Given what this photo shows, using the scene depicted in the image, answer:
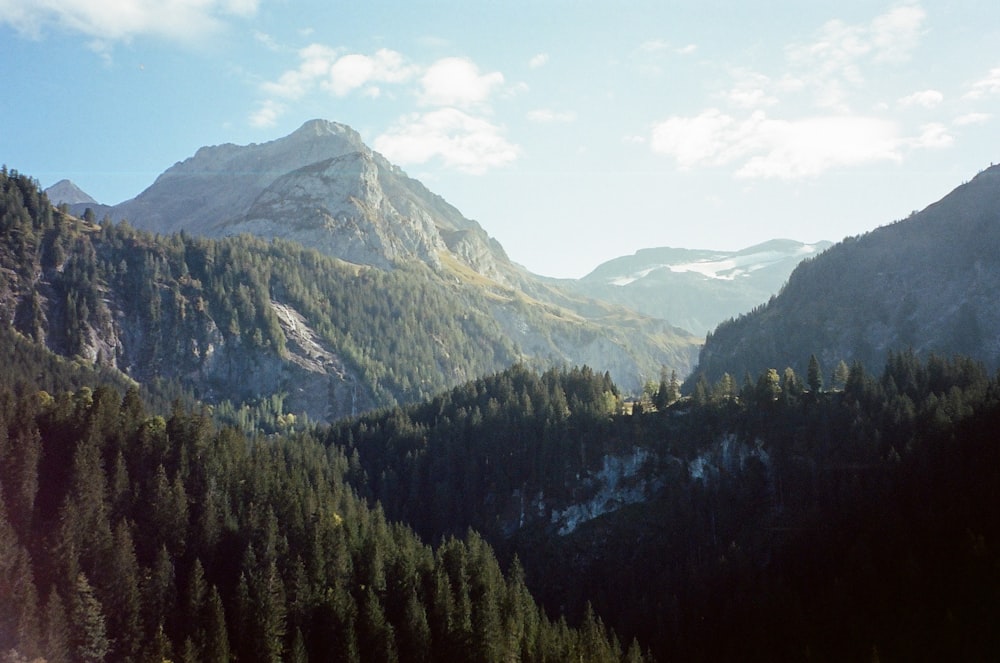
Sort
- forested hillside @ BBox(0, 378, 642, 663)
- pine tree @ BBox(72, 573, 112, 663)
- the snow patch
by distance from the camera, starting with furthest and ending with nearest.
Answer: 1. the snow patch
2. forested hillside @ BBox(0, 378, 642, 663)
3. pine tree @ BBox(72, 573, 112, 663)

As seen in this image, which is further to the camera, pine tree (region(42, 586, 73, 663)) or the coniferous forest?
the coniferous forest

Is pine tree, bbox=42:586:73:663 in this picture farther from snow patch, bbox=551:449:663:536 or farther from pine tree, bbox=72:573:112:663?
snow patch, bbox=551:449:663:536

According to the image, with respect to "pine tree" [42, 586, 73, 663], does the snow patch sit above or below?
below

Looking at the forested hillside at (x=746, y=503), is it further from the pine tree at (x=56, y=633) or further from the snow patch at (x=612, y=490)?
the pine tree at (x=56, y=633)

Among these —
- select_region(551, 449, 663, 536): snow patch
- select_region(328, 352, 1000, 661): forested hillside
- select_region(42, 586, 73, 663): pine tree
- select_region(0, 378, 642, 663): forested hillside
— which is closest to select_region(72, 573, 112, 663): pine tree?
select_region(0, 378, 642, 663): forested hillside

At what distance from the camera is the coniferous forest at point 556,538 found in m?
94.5

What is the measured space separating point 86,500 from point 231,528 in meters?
20.0

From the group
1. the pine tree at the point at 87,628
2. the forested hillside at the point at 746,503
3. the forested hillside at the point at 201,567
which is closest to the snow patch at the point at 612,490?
the forested hillside at the point at 746,503

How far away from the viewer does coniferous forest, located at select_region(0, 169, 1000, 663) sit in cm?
9450

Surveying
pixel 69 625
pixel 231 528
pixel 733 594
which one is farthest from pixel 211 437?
pixel 733 594

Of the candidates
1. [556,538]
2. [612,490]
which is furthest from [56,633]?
[612,490]

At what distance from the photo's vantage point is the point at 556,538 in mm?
159875

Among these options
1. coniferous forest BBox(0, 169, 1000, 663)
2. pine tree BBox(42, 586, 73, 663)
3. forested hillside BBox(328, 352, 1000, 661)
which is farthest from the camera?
forested hillside BBox(328, 352, 1000, 661)

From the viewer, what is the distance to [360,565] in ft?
382
